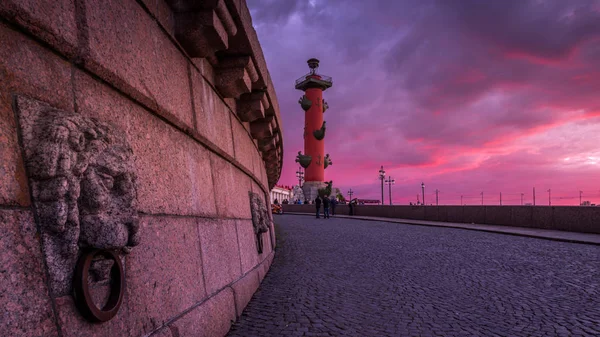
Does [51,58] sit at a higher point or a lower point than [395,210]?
higher

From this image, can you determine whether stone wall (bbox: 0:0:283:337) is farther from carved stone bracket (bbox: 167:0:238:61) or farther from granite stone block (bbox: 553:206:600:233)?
granite stone block (bbox: 553:206:600:233)

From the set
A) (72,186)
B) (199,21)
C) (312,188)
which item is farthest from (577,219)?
(312,188)

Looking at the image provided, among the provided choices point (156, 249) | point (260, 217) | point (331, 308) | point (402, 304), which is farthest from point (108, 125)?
point (260, 217)

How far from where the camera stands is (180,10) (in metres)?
3.27

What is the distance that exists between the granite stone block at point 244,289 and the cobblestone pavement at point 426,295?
9 cm

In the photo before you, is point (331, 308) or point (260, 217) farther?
point (260, 217)

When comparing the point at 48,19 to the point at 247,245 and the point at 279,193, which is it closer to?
the point at 247,245

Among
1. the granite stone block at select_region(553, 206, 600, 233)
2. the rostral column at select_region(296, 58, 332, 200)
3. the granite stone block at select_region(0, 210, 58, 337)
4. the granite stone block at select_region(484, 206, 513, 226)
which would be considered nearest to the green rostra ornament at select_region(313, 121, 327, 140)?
the rostral column at select_region(296, 58, 332, 200)

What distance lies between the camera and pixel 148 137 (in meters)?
2.63

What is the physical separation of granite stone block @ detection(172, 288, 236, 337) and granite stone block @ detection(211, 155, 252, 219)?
863 mm

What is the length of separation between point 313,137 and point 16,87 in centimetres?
5387

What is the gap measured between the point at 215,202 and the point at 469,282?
3.98 metres

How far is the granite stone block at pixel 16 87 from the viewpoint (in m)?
1.54

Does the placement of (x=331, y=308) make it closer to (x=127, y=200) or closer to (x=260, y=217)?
(x=260, y=217)
